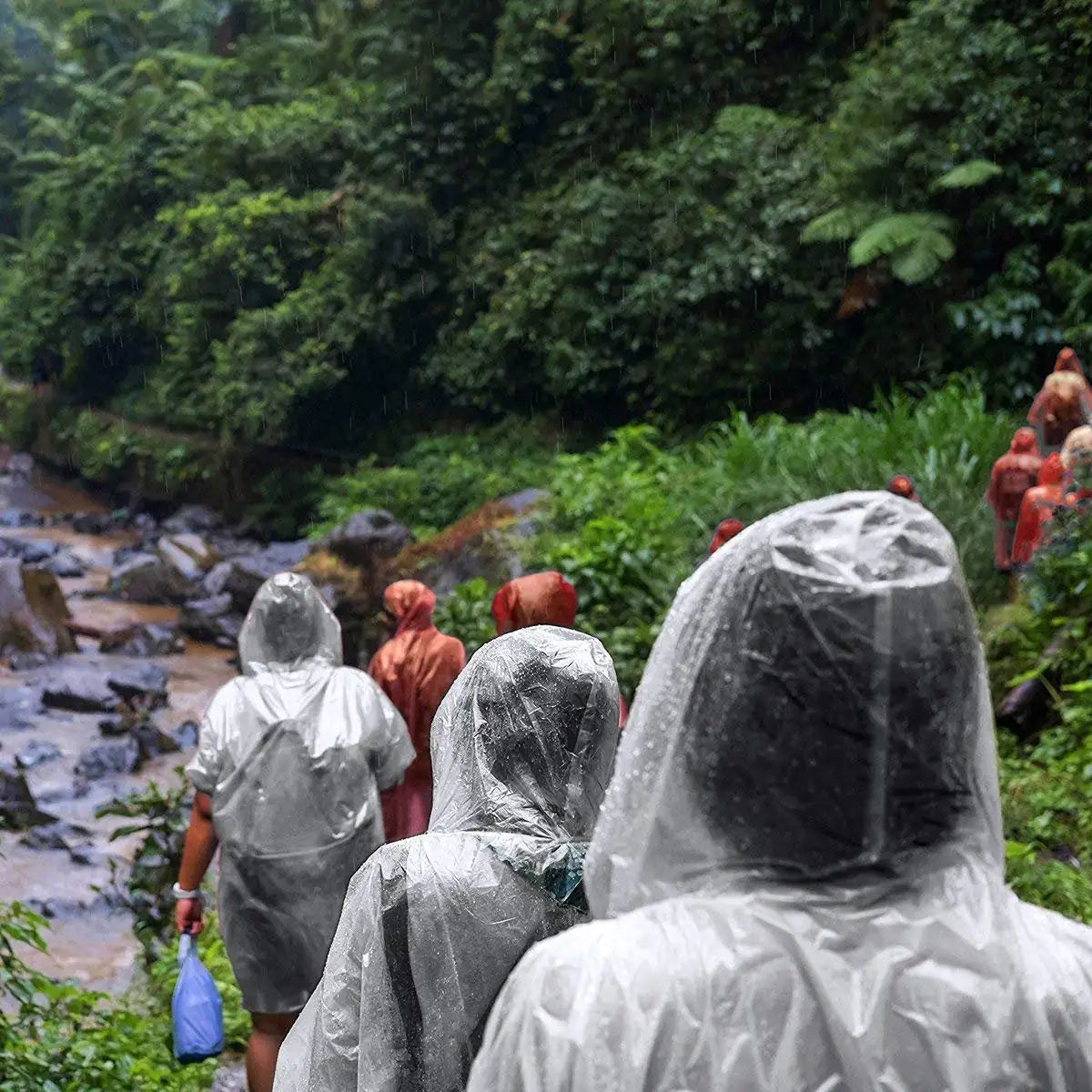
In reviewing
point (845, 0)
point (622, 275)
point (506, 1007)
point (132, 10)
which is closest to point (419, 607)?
A: point (506, 1007)

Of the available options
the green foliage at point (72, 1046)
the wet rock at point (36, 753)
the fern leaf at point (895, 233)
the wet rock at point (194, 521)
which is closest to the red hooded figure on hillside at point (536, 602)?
the green foliage at point (72, 1046)

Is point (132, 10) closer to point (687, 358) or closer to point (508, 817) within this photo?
point (687, 358)

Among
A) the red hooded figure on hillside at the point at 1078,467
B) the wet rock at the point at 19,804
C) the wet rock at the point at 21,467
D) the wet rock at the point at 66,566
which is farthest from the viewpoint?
the wet rock at the point at 21,467

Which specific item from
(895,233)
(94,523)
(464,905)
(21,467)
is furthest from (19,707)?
(21,467)

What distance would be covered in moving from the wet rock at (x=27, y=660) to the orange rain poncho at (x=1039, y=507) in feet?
35.0

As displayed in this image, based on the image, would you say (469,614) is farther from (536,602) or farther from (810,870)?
(810,870)

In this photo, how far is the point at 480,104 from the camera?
18953 mm

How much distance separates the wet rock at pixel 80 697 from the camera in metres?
13.3

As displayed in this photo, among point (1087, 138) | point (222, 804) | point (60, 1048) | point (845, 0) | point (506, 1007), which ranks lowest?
point (60, 1048)

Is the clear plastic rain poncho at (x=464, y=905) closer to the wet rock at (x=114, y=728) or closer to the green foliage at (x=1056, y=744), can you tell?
the green foliage at (x=1056, y=744)

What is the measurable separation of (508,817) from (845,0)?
50.2 ft

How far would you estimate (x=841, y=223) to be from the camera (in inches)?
532

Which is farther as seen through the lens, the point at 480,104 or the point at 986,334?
the point at 480,104

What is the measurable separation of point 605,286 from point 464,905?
1441 cm
